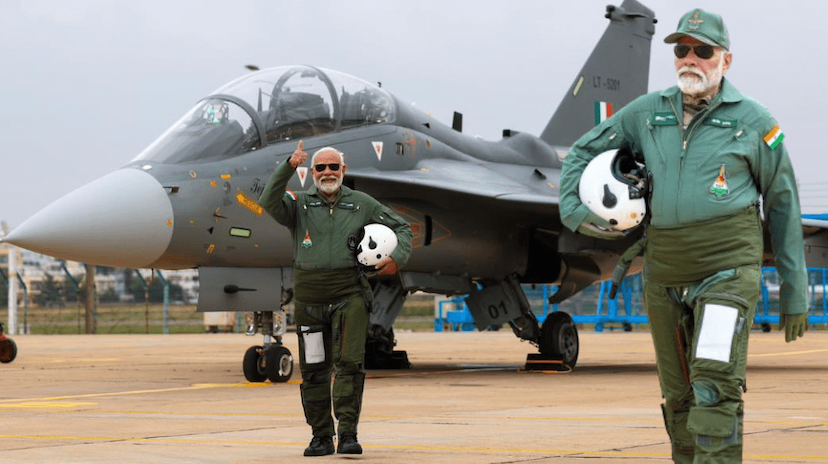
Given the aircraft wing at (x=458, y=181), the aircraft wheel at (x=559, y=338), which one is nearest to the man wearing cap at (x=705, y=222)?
the aircraft wing at (x=458, y=181)

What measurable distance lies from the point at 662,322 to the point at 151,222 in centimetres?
782

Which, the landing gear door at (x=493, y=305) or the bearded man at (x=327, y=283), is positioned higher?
the bearded man at (x=327, y=283)

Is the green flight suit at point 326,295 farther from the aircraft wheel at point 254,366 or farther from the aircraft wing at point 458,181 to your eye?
the aircraft wing at point 458,181

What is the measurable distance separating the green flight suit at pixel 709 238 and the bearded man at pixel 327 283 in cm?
225

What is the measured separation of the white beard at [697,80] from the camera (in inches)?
189

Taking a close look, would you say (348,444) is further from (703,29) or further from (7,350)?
(7,350)

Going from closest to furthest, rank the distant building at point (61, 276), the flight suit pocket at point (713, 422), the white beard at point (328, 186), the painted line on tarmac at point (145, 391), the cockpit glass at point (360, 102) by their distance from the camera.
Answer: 1. the flight suit pocket at point (713, 422)
2. the white beard at point (328, 186)
3. the painted line on tarmac at point (145, 391)
4. the cockpit glass at point (360, 102)
5. the distant building at point (61, 276)

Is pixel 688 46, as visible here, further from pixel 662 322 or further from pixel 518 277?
pixel 518 277

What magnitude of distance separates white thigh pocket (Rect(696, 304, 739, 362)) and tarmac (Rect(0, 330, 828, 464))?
5.39 feet

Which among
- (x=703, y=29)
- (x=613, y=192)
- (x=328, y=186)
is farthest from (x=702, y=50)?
(x=328, y=186)

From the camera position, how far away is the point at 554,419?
8.48 m

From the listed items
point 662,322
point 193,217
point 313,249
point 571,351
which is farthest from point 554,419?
point 571,351

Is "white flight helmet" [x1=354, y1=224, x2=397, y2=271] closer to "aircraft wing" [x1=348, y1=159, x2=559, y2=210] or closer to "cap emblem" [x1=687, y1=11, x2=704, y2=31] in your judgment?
"cap emblem" [x1=687, y1=11, x2=704, y2=31]

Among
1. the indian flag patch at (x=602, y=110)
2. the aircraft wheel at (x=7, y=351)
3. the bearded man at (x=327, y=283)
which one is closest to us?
the bearded man at (x=327, y=283)
